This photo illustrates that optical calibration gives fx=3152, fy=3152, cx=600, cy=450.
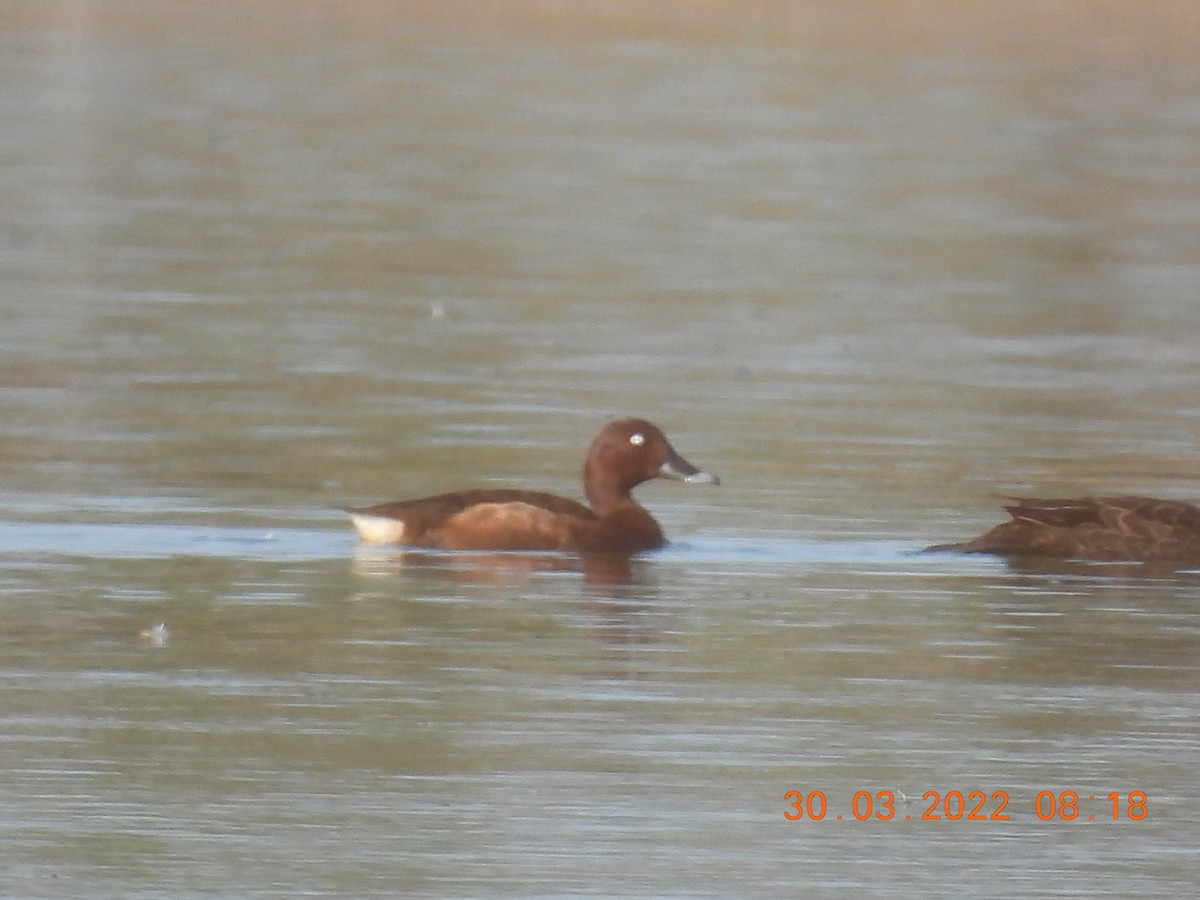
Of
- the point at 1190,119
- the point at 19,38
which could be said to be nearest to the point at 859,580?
the point at 1190,119

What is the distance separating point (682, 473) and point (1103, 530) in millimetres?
1742

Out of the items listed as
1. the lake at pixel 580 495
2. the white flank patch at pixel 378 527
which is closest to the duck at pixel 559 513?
the white flank patch at pixel 378 527

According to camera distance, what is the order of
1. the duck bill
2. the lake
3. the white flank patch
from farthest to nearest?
the duck bill < the white flank patch < the lake

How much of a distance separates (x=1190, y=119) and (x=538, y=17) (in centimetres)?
2319

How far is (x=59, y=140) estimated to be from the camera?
32.8 m

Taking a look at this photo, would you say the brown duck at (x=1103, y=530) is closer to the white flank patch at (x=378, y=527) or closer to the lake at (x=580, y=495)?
the lake at (x=580, y=495)

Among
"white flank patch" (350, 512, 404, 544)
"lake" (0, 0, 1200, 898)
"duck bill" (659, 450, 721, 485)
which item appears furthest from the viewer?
"duck bill" (659, 450, 721, 485)

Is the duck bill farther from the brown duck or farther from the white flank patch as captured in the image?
the white flank patch

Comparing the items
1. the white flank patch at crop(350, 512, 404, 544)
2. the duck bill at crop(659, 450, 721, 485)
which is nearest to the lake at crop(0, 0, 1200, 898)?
the white flank patch at crop(350, 512, 404, 544)

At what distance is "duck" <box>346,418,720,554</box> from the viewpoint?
39.0 ft

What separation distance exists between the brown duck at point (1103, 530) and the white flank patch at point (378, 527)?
6.70ft

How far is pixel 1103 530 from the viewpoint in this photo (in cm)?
1196

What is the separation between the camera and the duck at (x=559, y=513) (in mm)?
11898

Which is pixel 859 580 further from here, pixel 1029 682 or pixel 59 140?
pixel 59 140
